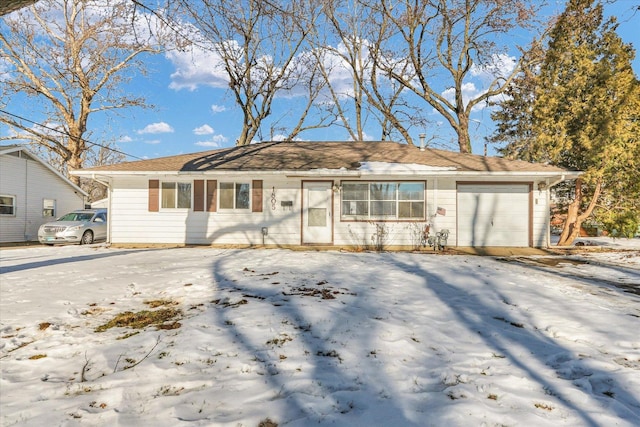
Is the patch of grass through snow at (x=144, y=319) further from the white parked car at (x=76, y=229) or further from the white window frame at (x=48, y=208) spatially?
the white window frame at (x=48, y=208)

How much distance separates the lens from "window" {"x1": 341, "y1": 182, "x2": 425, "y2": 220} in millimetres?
11227

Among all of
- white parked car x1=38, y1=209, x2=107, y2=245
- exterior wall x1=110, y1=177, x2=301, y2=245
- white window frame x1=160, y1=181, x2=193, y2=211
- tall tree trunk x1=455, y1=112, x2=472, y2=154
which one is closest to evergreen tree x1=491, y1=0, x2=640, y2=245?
tall tree trunk x1=455, y1=112, x2=472, y2=154

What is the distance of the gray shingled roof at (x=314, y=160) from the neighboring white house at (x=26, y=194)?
7.86m

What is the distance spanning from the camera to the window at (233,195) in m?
11.5

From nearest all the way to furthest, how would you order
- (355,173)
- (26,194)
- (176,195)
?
(355,173)
(176,195)
(26,194)

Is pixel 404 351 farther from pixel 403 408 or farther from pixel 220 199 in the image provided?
pixel 220 199

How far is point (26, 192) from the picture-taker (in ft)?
52.5

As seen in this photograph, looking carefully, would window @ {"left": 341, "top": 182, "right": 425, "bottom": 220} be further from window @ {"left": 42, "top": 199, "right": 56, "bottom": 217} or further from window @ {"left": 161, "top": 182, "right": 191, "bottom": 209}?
window @ {"left": 42, "top": 199, "right": 56, "bottom": 217}

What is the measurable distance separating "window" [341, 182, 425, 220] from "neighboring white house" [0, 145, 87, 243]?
52.0ft

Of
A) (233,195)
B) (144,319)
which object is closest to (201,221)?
(233,195)

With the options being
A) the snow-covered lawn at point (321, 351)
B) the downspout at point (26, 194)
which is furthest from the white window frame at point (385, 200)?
the downspout at point (26, 194)

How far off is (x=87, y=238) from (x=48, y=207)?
6.32 m

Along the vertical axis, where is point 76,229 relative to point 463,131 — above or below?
below

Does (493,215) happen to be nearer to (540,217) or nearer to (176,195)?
(540,217)
